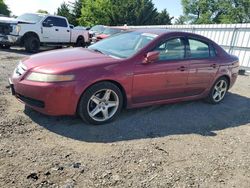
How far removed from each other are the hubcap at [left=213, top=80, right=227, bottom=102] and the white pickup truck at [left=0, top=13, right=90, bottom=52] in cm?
894

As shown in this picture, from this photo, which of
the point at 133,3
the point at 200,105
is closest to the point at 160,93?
the point at 200,105

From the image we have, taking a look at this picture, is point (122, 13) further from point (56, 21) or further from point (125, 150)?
point (125, 150)

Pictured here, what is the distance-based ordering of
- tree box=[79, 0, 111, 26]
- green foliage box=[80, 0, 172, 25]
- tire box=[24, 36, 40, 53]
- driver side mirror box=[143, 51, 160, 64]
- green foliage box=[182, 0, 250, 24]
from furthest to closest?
green foliage box=[182, 0, 250, 24] < tree box=[79, 0, 111, 26] < green foliage box=[80, 0, 172, 25] < tire box=[24, 36, 40, 53] < driver side mirror box=[143, 51, 160, 64]

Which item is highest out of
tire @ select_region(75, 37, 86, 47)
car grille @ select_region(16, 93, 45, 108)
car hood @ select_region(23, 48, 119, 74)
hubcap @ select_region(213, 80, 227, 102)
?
car hood @ select_region(23, 48, 119, 74)

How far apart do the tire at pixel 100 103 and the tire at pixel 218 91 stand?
2507 mm

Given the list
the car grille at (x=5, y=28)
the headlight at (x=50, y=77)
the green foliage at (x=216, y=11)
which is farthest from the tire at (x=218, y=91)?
the green foliage at (x=216, y=11)

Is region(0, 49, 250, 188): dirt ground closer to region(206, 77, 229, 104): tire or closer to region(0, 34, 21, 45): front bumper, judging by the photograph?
region(206, 77, 229, 104): tire

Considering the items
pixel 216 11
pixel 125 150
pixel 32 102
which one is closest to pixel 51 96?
pixel 32 102

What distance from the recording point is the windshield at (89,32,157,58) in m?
5.08

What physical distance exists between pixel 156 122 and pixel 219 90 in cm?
228

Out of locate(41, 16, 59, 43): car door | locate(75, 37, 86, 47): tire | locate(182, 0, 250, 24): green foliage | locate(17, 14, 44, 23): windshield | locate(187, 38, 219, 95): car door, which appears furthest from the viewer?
locate(182, 0, 250, 24): green foliage

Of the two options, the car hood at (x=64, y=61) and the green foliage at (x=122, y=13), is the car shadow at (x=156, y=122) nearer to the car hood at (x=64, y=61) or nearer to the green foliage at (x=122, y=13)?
the car hood at (x=64, y=61)

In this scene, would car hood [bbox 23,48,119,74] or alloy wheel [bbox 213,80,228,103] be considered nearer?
car hood [bbox 23,48,119,74]

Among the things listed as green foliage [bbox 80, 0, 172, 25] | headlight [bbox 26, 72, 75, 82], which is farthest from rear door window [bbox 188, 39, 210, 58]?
green foliage [bbox 80, 0, 172, 25]
